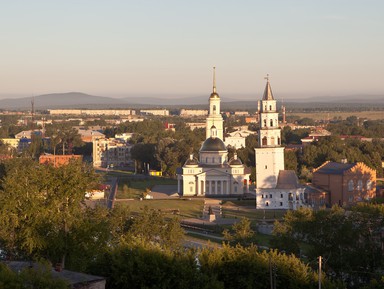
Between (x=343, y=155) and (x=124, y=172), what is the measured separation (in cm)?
2910

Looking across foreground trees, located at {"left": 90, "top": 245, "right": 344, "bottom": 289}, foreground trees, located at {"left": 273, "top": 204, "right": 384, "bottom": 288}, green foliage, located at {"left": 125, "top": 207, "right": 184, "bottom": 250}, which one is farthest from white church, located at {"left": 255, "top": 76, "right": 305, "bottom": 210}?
foreground trees, located at {"left": 90, "top": 245, "right": 344, "bottom": 289}

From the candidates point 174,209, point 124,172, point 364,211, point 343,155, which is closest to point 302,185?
point 174,209

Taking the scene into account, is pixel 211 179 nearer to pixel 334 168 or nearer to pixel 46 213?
pixel 334 168

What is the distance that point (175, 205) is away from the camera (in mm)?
65375

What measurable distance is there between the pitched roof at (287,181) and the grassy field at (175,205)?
607 centimetres

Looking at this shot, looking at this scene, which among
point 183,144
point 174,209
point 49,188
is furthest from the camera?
point 183,144

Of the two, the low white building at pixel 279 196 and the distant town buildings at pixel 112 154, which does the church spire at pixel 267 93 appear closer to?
the low white building at pixel 279 196

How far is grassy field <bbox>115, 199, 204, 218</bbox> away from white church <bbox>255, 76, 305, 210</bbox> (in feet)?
16.1

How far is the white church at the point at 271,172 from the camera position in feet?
208

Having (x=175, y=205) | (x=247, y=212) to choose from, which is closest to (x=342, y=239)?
(x=247, y=212)

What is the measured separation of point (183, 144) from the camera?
93812 millimetres

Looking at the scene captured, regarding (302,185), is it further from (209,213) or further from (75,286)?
(75,286)

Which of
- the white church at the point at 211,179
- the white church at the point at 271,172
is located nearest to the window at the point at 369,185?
the white church at the point at 271,172

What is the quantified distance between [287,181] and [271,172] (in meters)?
1.34
